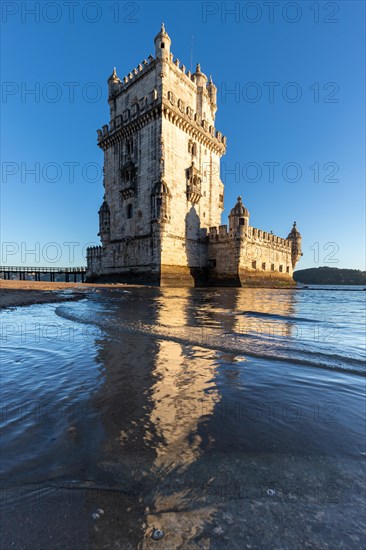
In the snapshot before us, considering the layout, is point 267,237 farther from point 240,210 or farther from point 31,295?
point 31,295

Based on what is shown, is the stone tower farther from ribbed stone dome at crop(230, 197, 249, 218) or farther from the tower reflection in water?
the tower reflection in water

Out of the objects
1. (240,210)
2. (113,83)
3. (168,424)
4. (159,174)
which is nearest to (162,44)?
(113,83)

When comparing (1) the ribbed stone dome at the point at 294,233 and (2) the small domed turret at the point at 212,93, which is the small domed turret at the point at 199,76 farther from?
(1) the ribbed stone dome at the point at 294,233

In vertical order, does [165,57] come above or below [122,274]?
above

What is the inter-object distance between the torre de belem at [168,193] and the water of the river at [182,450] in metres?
22.1

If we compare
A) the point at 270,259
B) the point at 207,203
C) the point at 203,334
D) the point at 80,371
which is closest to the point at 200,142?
the point at 207,203

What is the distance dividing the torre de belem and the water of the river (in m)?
22.1

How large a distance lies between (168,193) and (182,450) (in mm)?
26336

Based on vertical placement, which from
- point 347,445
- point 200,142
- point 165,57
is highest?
point 165,57

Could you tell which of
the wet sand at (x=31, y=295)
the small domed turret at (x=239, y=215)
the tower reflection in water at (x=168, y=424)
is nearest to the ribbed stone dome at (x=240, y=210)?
the small domed turret at (x=239, y=215)

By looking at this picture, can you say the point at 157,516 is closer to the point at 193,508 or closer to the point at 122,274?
the point at 193,508

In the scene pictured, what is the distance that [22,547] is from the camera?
110cm

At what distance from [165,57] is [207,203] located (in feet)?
51.4

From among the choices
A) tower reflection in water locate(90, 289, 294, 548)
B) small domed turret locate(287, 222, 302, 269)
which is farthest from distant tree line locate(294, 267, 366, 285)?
tower reflection in water locate(90, 289, 294, 548)
